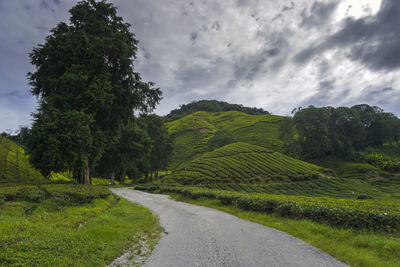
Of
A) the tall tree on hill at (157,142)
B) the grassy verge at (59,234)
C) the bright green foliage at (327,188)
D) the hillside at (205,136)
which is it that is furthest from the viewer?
the hillside at (205,136)

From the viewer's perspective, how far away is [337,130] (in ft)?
277

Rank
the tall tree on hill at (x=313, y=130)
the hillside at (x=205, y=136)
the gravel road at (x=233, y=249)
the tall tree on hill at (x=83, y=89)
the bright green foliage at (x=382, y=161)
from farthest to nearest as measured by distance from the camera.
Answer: the hillside at (x=205, y=136), the tall tree on hill at (x=313, y=130), the bright green foliage at (x=382, y=161), the tall tree on hill at (x=83, y=89), the gravel road at (x=233, y=249)

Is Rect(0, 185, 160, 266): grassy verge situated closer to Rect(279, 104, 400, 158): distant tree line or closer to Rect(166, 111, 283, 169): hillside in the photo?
Rect(166, 111, 283, 169): hillside

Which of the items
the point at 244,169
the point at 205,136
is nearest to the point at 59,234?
the point at 244,169

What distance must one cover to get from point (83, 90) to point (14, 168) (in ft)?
47.8

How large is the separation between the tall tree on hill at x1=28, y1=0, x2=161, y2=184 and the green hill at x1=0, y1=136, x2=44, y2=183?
24.8 feet

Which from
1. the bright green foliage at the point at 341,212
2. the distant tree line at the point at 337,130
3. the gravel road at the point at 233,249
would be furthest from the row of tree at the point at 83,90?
the distant tree line at the point at 337,130

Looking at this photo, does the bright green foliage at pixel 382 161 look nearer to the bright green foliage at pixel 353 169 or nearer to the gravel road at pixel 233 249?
the bright green foliage at pixel 353 169

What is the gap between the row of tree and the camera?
14180mm

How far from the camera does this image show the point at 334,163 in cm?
7600

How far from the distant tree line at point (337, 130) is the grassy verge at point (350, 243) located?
7453 cm

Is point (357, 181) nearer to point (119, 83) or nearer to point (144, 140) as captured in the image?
point (144, 140)

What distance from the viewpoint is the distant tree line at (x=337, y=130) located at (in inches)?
3130

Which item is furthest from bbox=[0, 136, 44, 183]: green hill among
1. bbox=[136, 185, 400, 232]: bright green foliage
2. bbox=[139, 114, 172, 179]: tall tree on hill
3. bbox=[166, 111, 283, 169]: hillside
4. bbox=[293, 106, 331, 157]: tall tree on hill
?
bbox=[293, 106, 331, 157]: tall tree on hill
